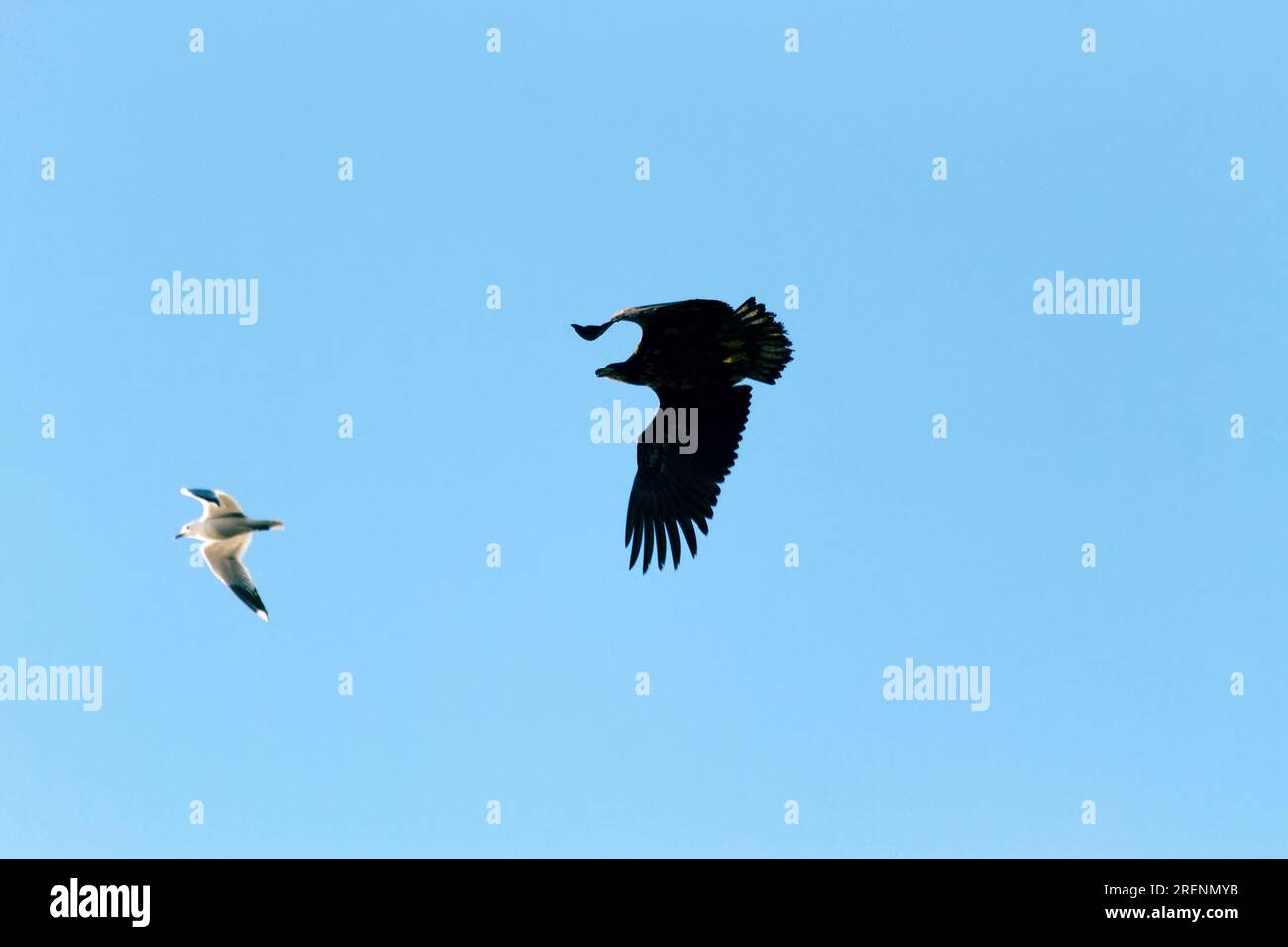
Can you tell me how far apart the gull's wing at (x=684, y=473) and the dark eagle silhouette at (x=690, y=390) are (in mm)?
14

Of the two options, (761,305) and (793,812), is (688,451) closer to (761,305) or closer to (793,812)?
(761,305)

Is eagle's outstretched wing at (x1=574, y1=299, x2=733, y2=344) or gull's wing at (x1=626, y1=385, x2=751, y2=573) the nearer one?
eagle's outstretched wing at (x1=574, y1=299, x2=733, y2=344)

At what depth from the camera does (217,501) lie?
63.3ft

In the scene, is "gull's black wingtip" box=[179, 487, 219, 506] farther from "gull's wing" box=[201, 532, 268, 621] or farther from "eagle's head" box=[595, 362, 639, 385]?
"eagle's head" box=[595, 362, 639, 385]

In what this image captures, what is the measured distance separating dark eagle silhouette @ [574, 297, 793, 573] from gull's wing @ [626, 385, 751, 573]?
14 millimetres

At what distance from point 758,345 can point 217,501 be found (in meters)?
7.43

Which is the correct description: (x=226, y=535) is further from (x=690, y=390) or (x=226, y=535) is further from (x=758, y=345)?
(x=758, y=345)

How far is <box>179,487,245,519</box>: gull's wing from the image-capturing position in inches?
760

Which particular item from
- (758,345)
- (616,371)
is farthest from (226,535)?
(758,345)

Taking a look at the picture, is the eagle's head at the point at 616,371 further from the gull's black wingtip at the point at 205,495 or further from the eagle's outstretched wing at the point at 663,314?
the gull's black wingtip at the point at 205,495

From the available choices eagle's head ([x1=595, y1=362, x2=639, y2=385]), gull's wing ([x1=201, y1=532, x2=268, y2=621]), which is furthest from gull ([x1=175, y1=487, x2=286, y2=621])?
eagle's head ([x1=595, y1=362, x2=639, y2=385])

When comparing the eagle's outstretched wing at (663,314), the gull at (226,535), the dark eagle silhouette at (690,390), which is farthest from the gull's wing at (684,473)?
the gull at (226,535)
